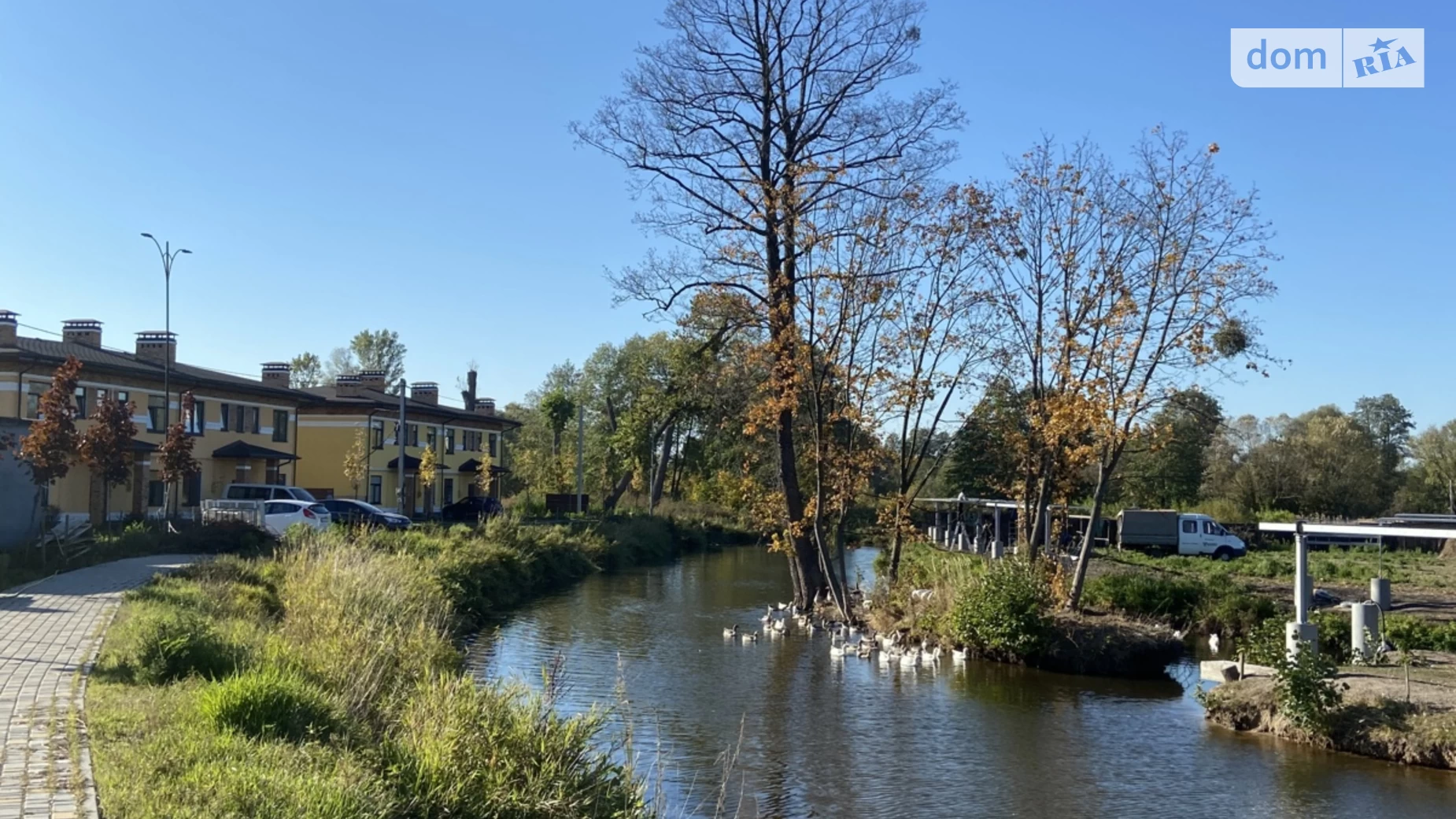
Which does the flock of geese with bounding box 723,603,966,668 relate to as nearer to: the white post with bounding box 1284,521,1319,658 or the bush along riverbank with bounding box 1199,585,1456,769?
the bush along riverbank with bounding box 1199,585,1456,769

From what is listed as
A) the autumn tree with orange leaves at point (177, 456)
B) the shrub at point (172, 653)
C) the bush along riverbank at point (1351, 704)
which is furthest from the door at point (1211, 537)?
the shrub at point (172, 653)

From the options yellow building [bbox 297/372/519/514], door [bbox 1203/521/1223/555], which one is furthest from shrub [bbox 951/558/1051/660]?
yellow building [bbox 297/372/519/514]

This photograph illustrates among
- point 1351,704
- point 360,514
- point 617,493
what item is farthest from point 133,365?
point 1351,704

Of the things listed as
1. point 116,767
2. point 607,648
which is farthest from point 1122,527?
point 116,767

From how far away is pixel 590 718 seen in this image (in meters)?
9.80

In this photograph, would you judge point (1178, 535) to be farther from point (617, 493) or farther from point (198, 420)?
point (198, 420)

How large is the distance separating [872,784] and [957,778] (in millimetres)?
1039

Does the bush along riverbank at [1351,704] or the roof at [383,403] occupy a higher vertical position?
the roof at [383,403]

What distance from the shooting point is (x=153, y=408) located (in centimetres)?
4494

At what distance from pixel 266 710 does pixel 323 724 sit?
0.48 m

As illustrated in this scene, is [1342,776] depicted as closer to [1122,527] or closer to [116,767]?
[116,767]

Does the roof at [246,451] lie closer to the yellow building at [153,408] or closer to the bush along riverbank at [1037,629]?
the yellow building at [153,408]

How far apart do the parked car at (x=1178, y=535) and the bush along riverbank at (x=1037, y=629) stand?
22.9 m

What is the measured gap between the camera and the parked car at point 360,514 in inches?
1565
